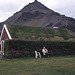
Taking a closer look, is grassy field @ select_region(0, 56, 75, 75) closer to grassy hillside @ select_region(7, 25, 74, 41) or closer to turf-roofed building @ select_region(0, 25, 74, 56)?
turf-roofed building @ select_region(0, 25, 74, 56)

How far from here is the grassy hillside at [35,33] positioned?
90.0ft

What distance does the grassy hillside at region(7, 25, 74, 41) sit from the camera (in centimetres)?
2742

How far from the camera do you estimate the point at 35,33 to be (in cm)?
2988

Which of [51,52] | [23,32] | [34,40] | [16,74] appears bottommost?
[16,74]

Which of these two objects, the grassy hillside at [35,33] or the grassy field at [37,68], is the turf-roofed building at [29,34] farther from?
the grassy field at [37,68]

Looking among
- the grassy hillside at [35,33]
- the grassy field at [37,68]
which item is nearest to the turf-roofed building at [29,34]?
the grassy hillside at [35,33]

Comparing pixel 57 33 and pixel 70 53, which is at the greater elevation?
pixel 57 33

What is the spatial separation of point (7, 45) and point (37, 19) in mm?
91592

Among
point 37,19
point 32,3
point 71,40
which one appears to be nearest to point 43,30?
point 71,40

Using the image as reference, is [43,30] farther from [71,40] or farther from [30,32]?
[71,40]

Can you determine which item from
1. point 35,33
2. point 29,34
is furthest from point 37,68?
point 35,33

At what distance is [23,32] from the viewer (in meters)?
28.8

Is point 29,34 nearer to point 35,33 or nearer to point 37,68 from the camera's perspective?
point 35,33

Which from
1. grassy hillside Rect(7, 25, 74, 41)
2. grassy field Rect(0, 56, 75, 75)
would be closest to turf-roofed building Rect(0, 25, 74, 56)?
grassy hillside Rect(7, 25, 74, 41)
